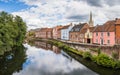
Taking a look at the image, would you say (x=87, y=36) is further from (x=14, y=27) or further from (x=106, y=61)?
(x=106, y=61)

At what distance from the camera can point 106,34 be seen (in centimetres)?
5134

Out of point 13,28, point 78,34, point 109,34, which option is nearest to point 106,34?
point 109,34

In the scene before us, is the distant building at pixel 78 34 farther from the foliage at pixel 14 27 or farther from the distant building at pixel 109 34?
the foliage at pixel 14 27

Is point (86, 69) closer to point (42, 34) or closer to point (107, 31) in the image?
point (107, 31)

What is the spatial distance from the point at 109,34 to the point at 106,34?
1.34m

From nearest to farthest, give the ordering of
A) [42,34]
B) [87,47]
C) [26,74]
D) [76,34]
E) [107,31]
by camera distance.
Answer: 1. [26,74]
2. [87,47]
3. [107,31]
4. [76,34]
5. [42,34]

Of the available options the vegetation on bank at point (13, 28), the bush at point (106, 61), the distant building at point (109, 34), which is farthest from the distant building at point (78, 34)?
the bush at point (106, 61)

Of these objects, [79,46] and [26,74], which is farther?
[79,46]

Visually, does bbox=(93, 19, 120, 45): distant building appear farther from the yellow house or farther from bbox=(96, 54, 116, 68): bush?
bbox=(96, 54, 116, 68): bush

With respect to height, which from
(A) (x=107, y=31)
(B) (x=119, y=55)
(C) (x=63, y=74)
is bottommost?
(C) (x=63, y=74)

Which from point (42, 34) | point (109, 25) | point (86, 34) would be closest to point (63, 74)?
point (109, 25)

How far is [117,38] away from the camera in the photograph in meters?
47.4

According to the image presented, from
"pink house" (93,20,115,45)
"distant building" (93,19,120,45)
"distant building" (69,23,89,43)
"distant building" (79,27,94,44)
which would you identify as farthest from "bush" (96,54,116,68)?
"distant building" (69,23,89,43)

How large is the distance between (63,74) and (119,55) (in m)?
9.29
